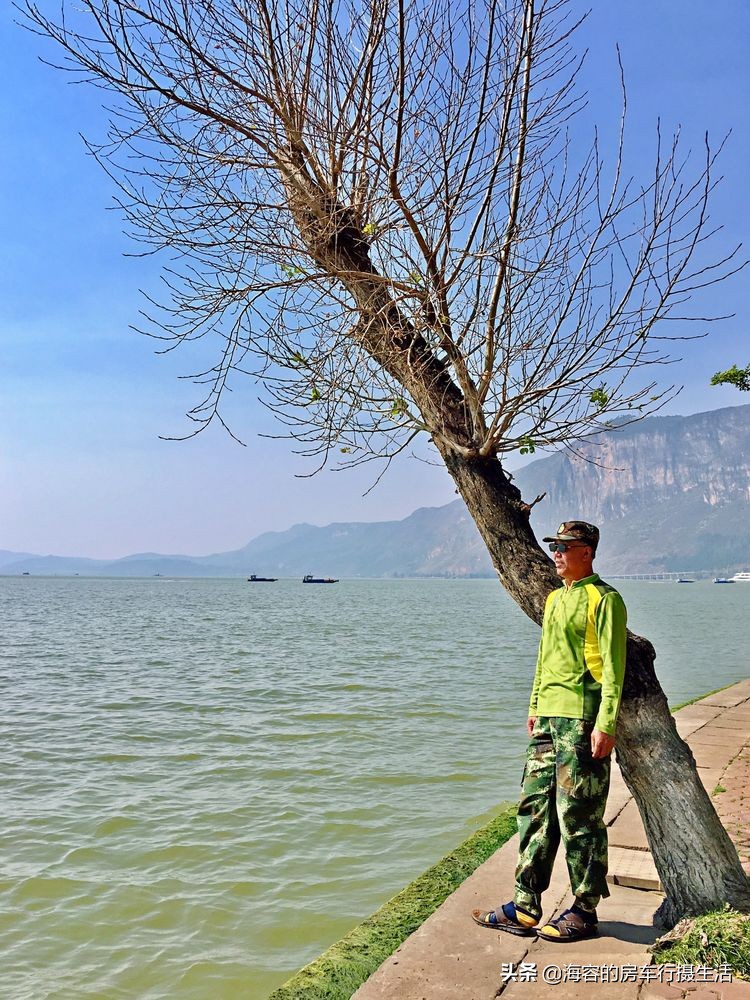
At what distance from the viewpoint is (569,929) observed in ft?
12.4

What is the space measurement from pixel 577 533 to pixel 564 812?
1317mm

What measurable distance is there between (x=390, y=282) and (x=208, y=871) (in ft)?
16.2

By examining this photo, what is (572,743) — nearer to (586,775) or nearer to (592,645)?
(586,775)

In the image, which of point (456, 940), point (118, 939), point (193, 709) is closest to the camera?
point (456, 940)

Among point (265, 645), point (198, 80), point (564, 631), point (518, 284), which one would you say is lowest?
point (265, 645)

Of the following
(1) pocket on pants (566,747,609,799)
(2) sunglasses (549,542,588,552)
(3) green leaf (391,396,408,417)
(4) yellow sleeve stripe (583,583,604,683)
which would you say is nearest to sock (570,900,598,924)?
(1) pocket on pants (566,747,609,799)

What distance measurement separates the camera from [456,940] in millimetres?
3848

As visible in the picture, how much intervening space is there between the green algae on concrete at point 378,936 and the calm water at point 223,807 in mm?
751

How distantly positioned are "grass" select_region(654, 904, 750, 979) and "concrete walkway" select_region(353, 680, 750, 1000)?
0.08m

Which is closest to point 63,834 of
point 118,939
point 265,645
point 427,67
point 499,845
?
point 118,939

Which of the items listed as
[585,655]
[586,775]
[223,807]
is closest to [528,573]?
[585,655]

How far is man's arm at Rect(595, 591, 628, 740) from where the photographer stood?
3568 millimetres

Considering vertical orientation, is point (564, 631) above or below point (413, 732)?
above

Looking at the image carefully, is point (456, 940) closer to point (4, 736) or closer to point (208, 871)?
point (208, 871)
